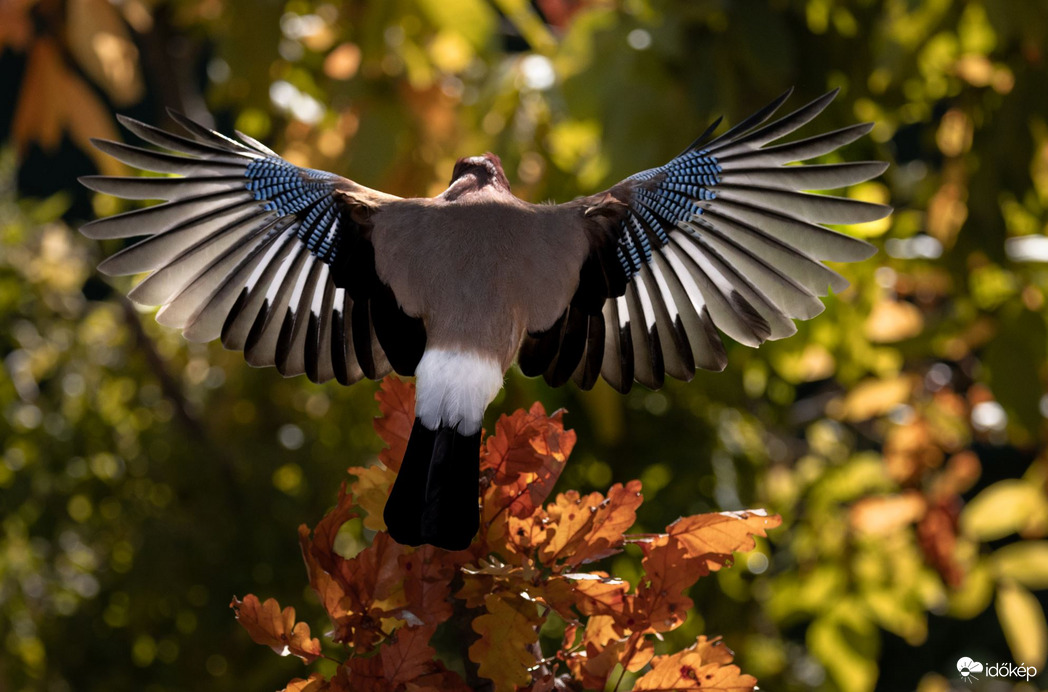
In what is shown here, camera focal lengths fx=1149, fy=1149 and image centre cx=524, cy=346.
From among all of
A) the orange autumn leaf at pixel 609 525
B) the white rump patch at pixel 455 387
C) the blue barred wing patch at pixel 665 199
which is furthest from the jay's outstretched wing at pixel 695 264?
the orange autumn leaf at pixel 609 525

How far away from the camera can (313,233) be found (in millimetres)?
1238

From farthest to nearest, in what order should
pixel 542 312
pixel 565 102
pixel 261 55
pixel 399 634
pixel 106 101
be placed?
pixel 106 101 < pixel 261 55 < pixel 565 102 < pixel 542 312 < pixel 399 634

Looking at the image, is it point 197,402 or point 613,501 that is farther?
point 197,402

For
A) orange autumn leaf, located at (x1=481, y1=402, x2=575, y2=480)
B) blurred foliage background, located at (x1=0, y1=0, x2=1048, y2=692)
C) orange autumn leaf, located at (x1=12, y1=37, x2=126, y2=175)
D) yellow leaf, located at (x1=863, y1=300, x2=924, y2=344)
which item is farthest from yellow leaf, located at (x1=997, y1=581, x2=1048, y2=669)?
orange autumn leaf, located at (x1=12, y1=37, x2=126, y2=175)

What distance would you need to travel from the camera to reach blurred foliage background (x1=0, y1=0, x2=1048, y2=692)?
1.84 meters

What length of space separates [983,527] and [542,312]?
1.43 metres

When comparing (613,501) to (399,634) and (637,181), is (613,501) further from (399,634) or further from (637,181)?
(637,181)

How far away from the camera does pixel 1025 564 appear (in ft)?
7.32

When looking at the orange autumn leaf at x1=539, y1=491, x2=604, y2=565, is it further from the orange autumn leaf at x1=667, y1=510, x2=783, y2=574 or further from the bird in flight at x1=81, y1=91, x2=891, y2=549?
the bird in flight at x1=81, y1=91, x2=891, y2=549

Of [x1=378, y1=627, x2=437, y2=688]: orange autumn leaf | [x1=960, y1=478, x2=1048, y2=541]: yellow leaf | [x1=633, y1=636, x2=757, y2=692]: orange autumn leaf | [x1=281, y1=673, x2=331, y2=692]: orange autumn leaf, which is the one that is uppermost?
[x1=378, y1=627, x2=437, y2=688]: orange autumn leaf

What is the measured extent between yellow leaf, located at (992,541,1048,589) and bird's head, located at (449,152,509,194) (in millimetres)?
1467

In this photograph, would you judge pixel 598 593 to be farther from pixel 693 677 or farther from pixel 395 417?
pixel 395 417

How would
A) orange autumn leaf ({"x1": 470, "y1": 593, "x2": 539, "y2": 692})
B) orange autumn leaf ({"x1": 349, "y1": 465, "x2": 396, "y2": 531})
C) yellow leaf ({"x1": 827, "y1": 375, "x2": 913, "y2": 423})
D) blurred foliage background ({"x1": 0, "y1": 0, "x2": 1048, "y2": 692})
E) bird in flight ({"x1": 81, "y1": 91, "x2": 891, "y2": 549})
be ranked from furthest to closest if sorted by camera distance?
yellow leaf ({"x1": 827, "y1": 375, "x2": 913, "y2": 423}) < blurred foliage background ({"x1": 0, "y1": 0, "x2": 1048, "y2": 692}) < bird in flight ({"x1": 81, "y1": 91, "x2": 891, "y2": 549}) < orange autumn leaf ({"x1": 349, "y1": 465, "x2": 396, "y2": 531}) < orange autumn leaf ({"x1": 470, "y1": 593, "x2": 539, "y2": 692})

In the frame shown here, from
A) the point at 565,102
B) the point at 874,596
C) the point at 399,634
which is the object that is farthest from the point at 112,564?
the point at 399,634
